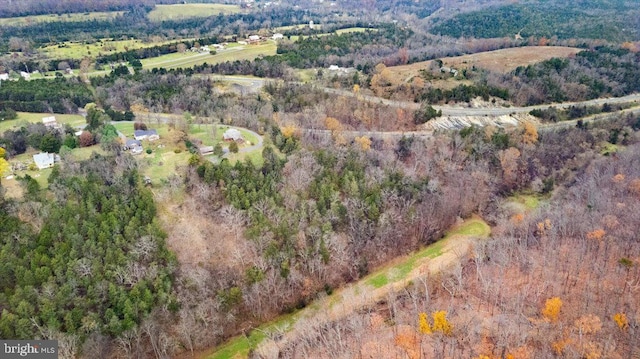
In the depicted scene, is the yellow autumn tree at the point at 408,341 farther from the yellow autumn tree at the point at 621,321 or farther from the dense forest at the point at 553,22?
the dense forest at the point at 553,22

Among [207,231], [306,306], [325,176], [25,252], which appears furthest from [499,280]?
[25,252]

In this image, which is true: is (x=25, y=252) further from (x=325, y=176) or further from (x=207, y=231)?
(x=325, y=176)

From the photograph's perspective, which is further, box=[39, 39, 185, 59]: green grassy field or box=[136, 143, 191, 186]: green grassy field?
box=[39, 39, 185, 59]: green grassy field

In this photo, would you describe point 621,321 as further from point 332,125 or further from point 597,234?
point 332,125

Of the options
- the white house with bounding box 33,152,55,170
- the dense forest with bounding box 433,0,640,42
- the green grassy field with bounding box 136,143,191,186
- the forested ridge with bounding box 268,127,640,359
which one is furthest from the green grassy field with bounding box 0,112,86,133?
the dense forest with bounding box 433,0,640,42

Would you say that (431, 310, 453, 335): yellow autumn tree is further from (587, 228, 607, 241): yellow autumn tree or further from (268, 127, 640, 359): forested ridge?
(587, 228, 607, 241): yellow autumn tree

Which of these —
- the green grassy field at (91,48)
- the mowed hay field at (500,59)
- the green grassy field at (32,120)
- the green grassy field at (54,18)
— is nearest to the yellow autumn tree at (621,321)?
the mowed hay field at (500,59)
